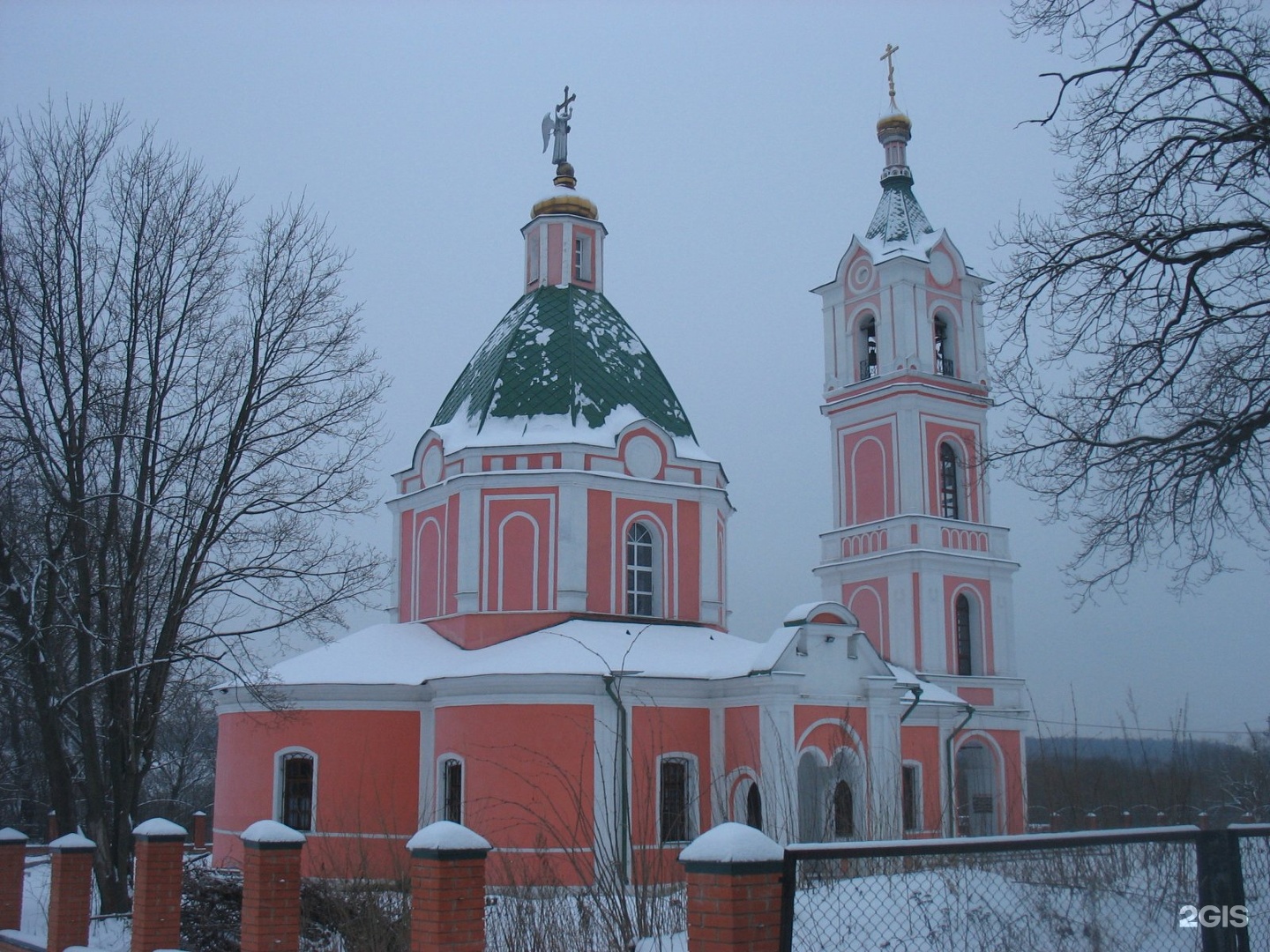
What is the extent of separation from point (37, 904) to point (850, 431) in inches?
777

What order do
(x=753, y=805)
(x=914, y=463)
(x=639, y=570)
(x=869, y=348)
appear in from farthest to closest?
(x=869, y=348), (x=914, y=463), (x=639, y=570), (x=753, y=805)

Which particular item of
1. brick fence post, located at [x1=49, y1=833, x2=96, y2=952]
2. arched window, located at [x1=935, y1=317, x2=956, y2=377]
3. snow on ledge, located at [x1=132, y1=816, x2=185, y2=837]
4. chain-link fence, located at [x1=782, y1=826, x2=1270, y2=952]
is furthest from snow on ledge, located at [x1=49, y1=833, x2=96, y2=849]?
arched window, located at [x1=935, y1=317, x2=956, y2=377]

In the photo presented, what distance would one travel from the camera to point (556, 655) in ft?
64.8

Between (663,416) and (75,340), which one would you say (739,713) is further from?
(75,340)

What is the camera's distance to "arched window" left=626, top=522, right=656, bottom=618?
22.1 m

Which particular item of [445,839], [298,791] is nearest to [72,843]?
[445,839]

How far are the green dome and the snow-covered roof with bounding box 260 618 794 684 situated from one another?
387 centimetres

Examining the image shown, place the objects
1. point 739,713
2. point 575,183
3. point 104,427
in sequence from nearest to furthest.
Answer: point 104,427, point 739,713, point 575,183

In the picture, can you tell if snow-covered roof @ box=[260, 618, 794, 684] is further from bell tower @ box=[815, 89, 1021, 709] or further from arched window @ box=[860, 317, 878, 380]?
arched window @ box=[860, 317, 878, 380]

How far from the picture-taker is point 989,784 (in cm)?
2694

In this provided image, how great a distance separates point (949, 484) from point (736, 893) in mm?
24353

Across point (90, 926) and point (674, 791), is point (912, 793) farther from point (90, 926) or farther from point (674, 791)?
point (90, 926)

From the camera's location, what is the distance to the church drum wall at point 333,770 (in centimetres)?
2017

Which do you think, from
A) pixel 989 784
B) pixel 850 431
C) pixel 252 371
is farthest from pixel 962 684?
pixel 252 371
